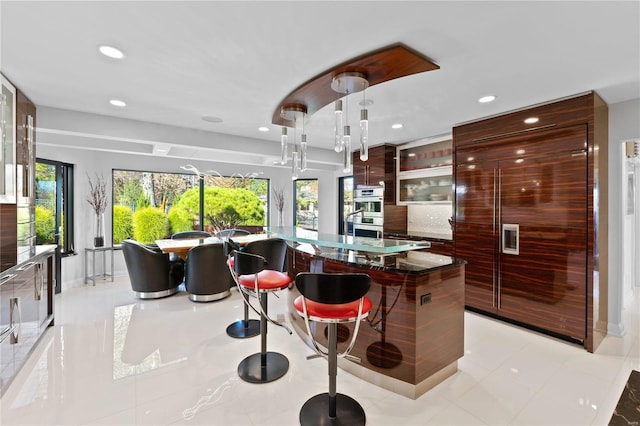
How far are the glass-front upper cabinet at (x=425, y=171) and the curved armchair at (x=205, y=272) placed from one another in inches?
127

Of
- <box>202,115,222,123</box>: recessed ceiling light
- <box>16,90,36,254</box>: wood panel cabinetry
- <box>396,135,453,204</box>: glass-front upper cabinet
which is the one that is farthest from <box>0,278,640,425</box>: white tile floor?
<box>202,115,222,123</box>: recessed ceiling light

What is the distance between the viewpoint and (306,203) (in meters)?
8.02

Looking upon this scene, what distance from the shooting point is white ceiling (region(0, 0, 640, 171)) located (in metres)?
1.74

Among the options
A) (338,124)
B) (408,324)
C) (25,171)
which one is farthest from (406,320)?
(25,171)

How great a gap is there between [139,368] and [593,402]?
359cm

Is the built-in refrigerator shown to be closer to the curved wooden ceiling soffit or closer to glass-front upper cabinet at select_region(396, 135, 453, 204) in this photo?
glass-front upper cabinet at select_region(396, 135, 453, 204)

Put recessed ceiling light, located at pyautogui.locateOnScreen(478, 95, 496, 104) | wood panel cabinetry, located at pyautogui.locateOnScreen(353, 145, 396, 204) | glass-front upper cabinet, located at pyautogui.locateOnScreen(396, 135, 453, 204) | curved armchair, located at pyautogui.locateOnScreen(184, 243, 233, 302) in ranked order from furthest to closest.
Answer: wood panel cabinetry, located at pyautogui.locateOnScreen(353, 145, 396, 204) → glass-front upper cabinet, located at pyautogui.locateOnScreen(396, 135, 453, 204) → curved armchair, located at pyautogui.locateOnScreen(184, 243, 233, 302) → recessed ceiling light, located at pyautogui.locateOnScreen(478, 95, 496, 104)

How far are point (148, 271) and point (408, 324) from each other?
388 cm

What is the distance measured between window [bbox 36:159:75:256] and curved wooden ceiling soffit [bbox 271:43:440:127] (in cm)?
458

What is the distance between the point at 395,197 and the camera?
5.38 metres

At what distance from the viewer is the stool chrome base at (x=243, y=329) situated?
3.18 meters

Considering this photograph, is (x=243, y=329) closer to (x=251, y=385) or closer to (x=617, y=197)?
(x=251, y=385)

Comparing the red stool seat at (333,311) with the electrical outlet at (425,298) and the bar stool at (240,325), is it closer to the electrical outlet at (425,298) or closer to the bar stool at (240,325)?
the electrical outlet at (425,298)

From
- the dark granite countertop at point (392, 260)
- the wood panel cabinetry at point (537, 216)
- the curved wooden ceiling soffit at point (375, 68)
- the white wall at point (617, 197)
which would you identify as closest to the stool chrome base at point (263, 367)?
the dark granite countertop at point (392, 260)
